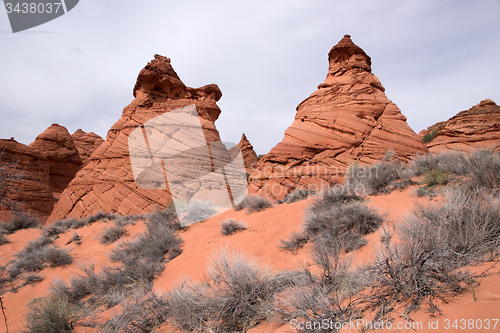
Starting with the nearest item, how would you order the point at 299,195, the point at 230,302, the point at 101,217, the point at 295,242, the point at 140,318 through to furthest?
the point at 230,302, the point at 140,318, the point at 295,242, the point at 299,195, the point at 101,217

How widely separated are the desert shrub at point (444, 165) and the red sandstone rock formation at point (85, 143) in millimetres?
33924

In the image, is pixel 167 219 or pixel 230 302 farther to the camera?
pixel 167 219

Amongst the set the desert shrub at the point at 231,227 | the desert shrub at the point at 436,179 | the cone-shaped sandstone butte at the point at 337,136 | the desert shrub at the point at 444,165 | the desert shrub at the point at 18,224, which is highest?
the cone-shaped sandstone butte at the point at 337,136

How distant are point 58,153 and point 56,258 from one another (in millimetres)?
22401

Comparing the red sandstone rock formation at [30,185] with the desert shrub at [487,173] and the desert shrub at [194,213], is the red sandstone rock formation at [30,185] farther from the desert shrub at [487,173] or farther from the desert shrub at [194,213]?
the desert shrub at [487,173]

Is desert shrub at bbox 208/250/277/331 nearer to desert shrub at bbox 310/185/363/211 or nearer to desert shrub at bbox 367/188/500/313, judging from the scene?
desert shrub at bbox 367/188/500/313

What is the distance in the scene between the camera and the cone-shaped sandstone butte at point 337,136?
35.8 ft

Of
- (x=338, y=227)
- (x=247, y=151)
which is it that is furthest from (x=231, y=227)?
(x=247, y=151)

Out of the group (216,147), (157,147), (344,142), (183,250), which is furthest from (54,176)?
(344,142)

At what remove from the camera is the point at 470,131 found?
55.3 ft

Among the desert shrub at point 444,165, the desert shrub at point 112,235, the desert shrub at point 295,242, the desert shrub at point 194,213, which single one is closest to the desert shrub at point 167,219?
the desert shrub at point 194,213

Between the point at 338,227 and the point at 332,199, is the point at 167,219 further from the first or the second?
the point at 338,227

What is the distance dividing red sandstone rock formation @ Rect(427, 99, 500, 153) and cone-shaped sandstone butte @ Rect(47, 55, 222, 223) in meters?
17.0

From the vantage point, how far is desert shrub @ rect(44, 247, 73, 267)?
6.30 m
